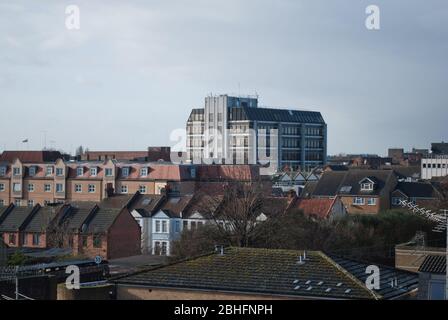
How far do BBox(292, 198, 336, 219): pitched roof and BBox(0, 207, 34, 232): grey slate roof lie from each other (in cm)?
1325

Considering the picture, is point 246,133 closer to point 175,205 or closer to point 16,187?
point 16,187

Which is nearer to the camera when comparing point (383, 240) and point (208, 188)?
point (383, 240)

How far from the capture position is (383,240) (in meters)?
31.4

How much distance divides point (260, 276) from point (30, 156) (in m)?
48.1

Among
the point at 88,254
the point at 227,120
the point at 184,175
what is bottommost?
the point at 88,254

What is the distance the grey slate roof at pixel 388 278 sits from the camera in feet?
47.1

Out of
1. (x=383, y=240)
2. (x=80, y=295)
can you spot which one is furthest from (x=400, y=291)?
(x=383, y=240)

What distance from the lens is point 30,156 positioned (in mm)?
60375

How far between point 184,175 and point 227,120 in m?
34.8

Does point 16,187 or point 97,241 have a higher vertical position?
point 16,187

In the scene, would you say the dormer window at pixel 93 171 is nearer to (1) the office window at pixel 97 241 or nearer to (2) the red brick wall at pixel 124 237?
(2) the red brick wall at pixel 124 237

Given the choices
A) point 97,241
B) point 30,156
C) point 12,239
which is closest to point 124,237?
point 97,241

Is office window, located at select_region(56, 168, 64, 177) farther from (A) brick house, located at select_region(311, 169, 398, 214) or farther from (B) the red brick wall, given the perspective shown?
(A) brick house, located at select_region(311, 169, 398, 214)
